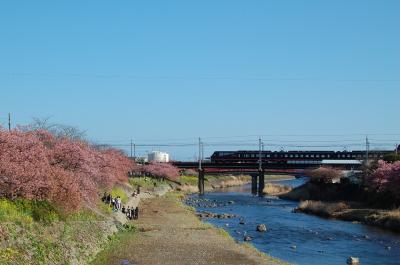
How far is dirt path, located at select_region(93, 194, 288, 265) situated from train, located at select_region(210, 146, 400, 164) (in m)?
74.6

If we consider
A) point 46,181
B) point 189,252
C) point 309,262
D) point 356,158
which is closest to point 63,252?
point 46,181

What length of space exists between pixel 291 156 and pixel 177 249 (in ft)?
297

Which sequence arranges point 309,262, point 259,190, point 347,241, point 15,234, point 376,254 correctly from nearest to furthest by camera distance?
point 15,234
point 309,262
point 376,254
point 347,241
point 259,190

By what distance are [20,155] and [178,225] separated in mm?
18737

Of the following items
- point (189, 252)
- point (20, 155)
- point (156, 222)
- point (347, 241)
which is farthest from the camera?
point (156, 222)

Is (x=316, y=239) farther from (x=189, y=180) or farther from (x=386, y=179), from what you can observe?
(x=189, y=180)

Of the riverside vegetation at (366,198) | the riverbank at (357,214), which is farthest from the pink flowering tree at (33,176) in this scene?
the riverside vegetation at (366,198)

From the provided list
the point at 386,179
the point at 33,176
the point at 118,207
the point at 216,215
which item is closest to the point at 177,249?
the point at 33,176

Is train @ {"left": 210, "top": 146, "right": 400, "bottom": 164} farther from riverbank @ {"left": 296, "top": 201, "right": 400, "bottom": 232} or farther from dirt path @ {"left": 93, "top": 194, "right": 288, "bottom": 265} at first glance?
dirt path @ {"left": 93, "top": 194, "right": 288, "bottom": 265}

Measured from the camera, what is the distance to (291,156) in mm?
117438

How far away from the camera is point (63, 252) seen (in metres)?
22.4

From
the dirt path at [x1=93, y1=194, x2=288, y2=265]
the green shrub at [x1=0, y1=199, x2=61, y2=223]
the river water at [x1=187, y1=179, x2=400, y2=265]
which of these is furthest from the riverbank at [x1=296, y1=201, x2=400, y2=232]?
the green shrub at [x1=0, y1=199, x2=61, y2=223]

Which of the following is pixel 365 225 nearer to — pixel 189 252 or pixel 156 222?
pixel 156 222

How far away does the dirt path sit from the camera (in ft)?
85.0
